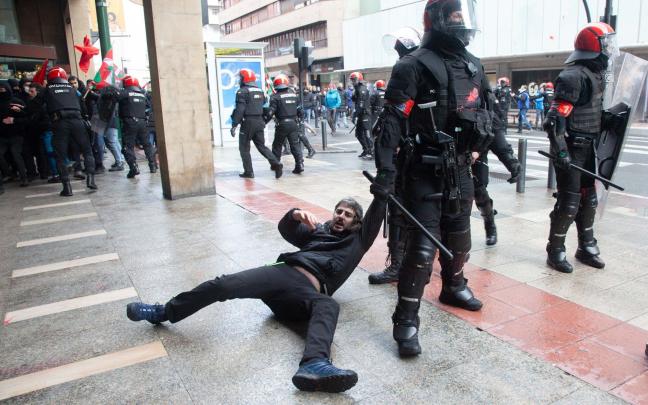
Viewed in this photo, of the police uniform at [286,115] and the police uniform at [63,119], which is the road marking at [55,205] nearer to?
the police uniform at [63,119]

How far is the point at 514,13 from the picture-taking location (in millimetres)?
27719

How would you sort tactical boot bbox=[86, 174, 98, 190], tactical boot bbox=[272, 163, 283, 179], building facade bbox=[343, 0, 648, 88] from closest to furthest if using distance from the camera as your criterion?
tactical boot bbox=[86, 174, 98, 190] < tactical boot bbox=[272, 163, 283, 179] < building facade bbox=[343, 0, 648, 88]

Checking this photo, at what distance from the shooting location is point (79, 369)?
9.98ft

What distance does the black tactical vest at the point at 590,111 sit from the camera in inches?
170

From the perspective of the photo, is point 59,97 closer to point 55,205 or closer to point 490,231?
point 55,205

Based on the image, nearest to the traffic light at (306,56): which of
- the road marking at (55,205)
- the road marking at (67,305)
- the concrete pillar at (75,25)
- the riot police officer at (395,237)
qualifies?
the road marking at (55,205)

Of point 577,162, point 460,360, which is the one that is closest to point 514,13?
point 577,162

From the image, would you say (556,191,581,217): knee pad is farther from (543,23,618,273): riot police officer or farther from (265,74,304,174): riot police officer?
(265,74,304,174): riot police officer

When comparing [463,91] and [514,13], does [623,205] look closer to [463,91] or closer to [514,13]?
[463,91]

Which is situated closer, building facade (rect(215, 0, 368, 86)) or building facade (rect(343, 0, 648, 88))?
building facade (rect(343, 0, 648, 88))

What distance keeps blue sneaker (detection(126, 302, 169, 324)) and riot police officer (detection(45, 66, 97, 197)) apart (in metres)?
5.65

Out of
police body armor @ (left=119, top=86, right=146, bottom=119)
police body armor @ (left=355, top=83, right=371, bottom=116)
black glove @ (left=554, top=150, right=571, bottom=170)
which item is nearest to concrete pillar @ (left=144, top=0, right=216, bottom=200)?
police body armor @ (left=119, top=86, right=146, bottom=119)

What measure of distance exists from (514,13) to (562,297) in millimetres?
27256

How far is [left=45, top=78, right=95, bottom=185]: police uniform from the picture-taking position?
8.09 metres
